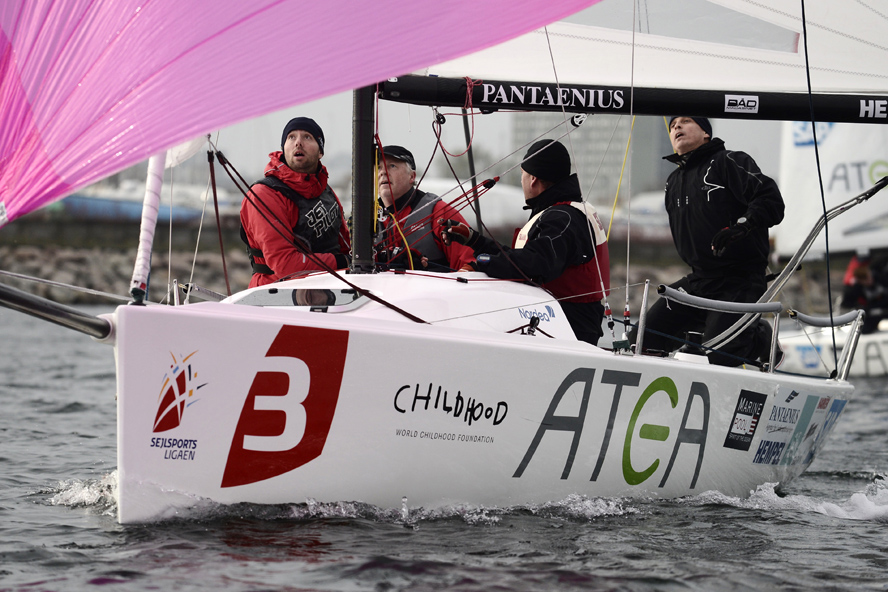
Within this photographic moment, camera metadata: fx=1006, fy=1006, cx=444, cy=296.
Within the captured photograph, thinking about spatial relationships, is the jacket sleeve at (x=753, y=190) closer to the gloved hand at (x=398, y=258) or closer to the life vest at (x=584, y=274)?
the life vest at (x=584, y=274)

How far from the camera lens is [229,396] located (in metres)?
2.92

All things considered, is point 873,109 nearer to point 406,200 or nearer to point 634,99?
point 634,99

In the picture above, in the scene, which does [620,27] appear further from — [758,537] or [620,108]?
[758,537]

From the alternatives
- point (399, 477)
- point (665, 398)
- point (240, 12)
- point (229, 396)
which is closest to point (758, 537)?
point (665, 398)

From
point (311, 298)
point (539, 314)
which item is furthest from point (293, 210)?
point (539, 314)

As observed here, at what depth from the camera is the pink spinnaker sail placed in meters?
2.64

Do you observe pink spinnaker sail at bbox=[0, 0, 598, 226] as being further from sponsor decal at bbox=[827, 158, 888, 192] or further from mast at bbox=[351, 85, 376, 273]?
sponsor decal at bbox=[827, 158, 888, 192]

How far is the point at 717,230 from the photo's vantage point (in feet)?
14.9

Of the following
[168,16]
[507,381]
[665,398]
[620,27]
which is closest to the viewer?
[168,16]

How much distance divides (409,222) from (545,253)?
30.7 inches

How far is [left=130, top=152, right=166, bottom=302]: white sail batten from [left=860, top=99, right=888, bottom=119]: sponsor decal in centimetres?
311

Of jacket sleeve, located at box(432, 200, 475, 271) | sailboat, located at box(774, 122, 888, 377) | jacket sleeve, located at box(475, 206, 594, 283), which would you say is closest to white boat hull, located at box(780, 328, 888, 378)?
sailboat, located at box(774, 122, 888, 377)

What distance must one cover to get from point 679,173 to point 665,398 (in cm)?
145

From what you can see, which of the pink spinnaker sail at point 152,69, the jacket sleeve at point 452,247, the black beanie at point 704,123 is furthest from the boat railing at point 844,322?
the pink spinnaker sail at point 152,69
